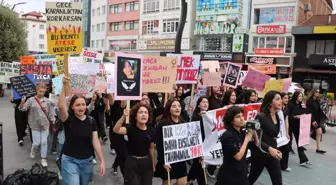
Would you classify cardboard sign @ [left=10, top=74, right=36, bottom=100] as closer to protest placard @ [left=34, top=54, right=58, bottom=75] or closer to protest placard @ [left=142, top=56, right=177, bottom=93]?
protest placard @ [left=142, top=56, right=177, bottom=93]

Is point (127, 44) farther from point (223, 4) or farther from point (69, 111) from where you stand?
point (69, 111)

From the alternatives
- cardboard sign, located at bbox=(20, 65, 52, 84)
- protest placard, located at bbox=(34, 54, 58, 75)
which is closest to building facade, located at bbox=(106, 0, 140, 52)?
protest placard, located at bbox=(34, 54, 58, 75)

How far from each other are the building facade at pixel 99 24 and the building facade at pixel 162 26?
372 inches

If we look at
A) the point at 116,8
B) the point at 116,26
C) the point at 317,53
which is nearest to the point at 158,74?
the point at 317,53

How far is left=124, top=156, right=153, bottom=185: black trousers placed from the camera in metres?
3.98

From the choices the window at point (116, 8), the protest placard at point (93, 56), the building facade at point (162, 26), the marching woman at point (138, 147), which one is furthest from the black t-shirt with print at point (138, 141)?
the window at point (116, 8)

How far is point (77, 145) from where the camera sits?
12.7ft

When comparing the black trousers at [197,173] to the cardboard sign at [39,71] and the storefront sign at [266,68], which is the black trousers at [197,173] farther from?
the storefront sign at [266,68]

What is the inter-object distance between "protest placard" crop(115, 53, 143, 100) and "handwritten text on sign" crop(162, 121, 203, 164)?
0.79m

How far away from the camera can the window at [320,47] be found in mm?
28672

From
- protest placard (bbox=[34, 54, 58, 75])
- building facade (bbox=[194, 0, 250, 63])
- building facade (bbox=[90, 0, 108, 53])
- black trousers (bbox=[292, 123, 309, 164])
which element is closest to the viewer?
black trousers (bbox=[292, 123, 309, 164])

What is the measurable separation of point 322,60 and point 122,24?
27.7m

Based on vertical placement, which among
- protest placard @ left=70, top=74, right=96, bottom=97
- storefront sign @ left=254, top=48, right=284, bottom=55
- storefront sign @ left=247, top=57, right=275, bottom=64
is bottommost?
protest placard @ left=70, top=74, right=96, bottom=97

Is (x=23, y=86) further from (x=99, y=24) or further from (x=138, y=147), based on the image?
(x=99, y=24)
